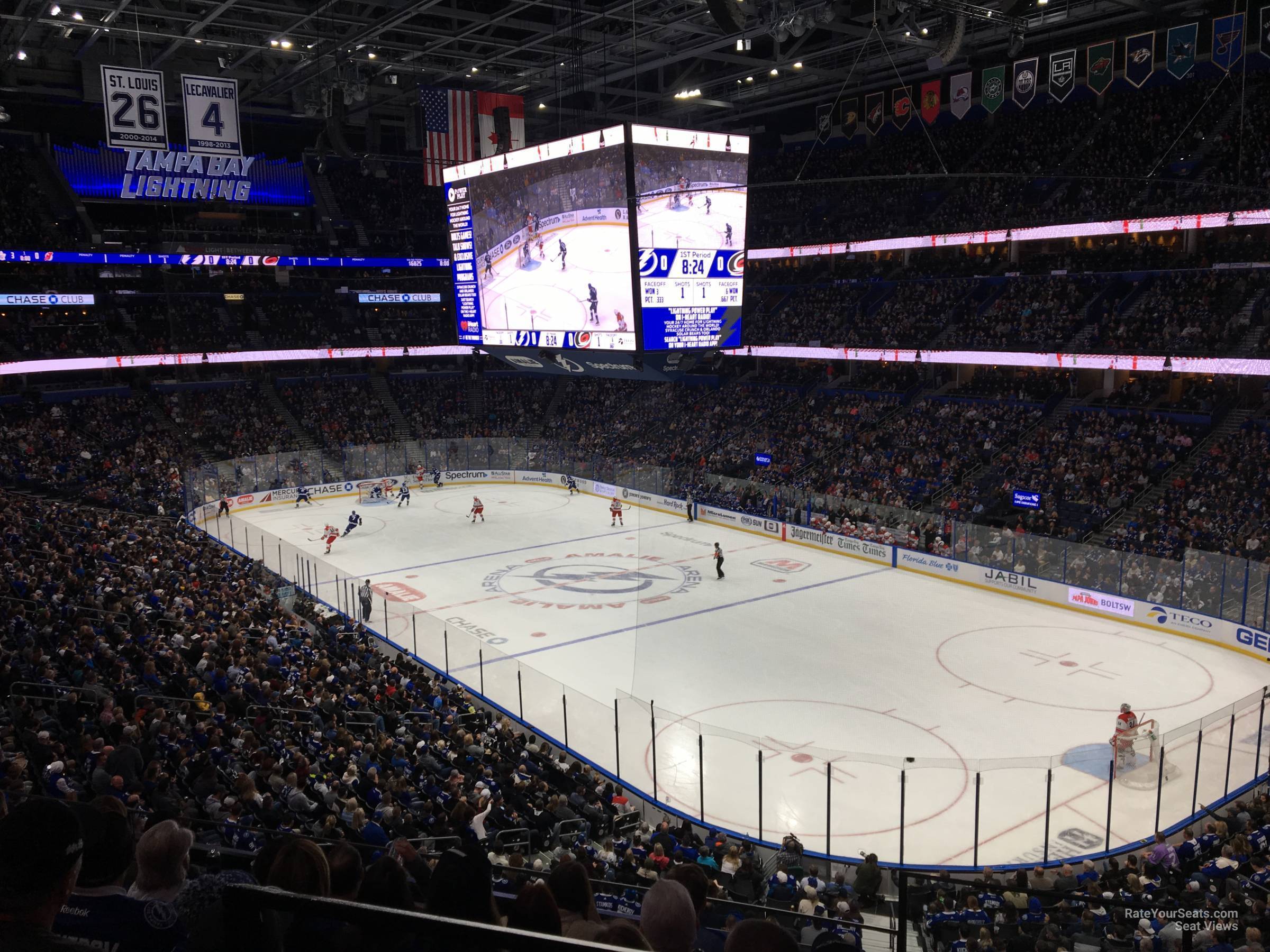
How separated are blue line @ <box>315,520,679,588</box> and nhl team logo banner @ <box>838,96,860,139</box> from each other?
15.5m

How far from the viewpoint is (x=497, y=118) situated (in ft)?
82.9

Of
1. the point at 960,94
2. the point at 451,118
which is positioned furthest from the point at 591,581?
the point at 960,94

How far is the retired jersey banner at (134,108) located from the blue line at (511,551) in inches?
444

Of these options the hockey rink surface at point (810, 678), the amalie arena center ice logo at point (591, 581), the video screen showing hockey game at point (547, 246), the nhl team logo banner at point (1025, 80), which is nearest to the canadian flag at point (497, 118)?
the video screen showing hockey game at point (547, 246)

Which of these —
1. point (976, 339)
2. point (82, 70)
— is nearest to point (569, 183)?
point (976, 339)

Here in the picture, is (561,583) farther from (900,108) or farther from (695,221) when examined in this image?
(900,108)

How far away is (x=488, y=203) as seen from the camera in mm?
19281

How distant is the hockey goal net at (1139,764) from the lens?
13.3 metres

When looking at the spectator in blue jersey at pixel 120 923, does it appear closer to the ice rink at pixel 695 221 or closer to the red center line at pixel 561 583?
the ice rink at pixel 695 221

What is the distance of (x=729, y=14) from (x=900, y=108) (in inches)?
989

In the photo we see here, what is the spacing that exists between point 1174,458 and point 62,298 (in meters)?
42.8

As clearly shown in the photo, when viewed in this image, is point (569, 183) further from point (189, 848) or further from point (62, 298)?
point (62, 298)

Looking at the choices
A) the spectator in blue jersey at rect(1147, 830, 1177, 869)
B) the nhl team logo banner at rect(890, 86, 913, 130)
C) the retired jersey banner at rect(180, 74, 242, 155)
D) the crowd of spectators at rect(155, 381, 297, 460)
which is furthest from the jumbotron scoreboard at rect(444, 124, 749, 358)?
the crowd of spectators at rect(155, 381, 297, 460)

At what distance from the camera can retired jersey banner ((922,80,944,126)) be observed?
33.1 meters
